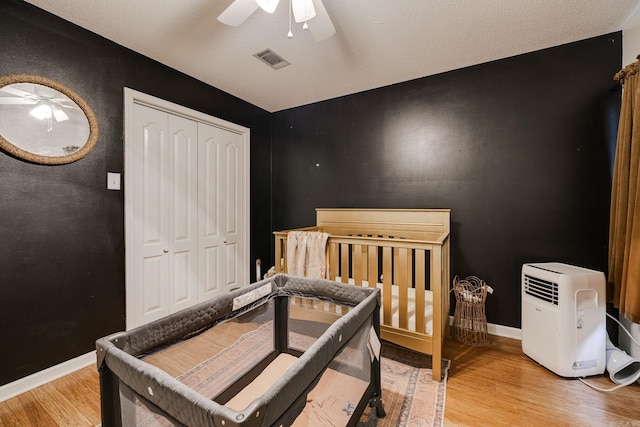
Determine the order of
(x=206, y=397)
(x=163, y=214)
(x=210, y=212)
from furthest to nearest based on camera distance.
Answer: (x=210, y=212)
(x=163, y=214)
(x=206, y=397)

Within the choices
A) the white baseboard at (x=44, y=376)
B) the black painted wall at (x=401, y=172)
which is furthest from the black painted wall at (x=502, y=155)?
the white baseboard at (x=44, y=376)

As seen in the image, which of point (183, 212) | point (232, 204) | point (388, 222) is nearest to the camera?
Answer: point (183, 212)

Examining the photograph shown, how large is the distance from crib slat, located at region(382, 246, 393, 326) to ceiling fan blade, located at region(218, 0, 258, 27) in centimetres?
160

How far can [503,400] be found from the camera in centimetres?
153

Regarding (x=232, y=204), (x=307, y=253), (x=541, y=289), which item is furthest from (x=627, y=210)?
(x=232, y=204)

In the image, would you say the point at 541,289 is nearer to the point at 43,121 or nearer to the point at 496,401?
the point at 496,401

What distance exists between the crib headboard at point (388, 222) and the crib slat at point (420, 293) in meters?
0.53

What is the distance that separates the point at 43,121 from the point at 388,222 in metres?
2.69

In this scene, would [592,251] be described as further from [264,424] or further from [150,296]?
[150,296]

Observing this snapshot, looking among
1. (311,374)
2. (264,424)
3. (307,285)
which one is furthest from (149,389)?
Result: (307,285)

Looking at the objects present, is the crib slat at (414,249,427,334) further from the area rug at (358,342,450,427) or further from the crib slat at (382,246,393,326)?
the area rug at (358,342,450,427)

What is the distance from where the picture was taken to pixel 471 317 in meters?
2.21

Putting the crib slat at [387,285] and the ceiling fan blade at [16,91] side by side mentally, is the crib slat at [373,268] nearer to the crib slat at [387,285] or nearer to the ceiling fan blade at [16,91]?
the crib slat at [387,285]

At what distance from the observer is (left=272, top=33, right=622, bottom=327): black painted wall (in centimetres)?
202
